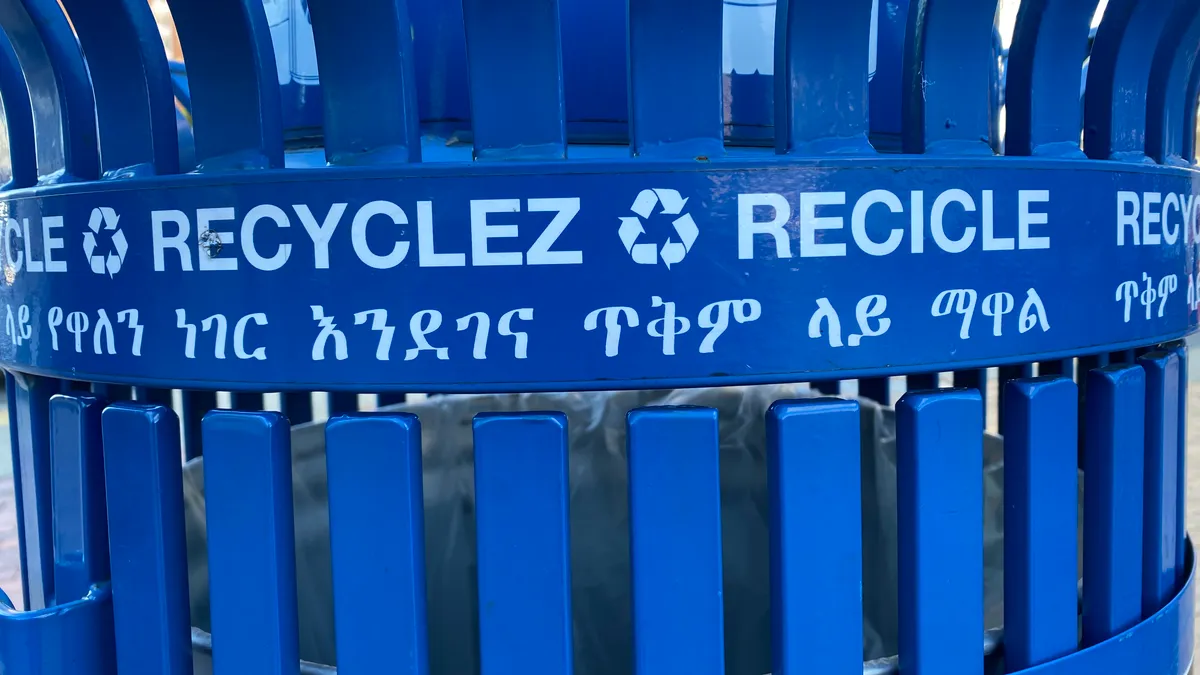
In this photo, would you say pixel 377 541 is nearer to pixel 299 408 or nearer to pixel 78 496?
pixel 78 496

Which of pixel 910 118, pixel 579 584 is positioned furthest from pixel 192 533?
pixel 910 118

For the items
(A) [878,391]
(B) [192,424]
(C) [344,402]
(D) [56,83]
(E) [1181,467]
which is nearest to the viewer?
(D) [56,83]

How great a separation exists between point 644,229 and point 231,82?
53cm

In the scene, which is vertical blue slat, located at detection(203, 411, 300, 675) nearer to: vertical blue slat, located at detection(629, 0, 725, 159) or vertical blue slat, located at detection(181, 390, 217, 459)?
→ vertical blue slat, located at detection(629, 0, 725, 159)

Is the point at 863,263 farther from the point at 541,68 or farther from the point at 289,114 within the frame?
the point at 289,114

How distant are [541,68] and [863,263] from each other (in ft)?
1.43

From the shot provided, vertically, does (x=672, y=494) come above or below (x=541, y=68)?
below

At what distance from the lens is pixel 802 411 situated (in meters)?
1.24

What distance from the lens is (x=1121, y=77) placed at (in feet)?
4.95

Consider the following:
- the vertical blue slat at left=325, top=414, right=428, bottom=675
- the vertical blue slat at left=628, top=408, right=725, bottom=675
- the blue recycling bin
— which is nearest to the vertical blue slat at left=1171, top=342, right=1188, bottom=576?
the blue recycling bin

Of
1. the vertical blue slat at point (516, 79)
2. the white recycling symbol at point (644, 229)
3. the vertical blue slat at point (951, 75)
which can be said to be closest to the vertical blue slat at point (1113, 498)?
the vertical blue slat at point (951, 75)

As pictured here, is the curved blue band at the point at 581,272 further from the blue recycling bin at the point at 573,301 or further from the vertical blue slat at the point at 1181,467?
the vertical blue slat at the point at 1181,467

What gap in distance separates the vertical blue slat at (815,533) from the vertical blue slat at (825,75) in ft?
1.03

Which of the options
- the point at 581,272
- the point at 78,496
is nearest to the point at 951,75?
the point at 581,272
